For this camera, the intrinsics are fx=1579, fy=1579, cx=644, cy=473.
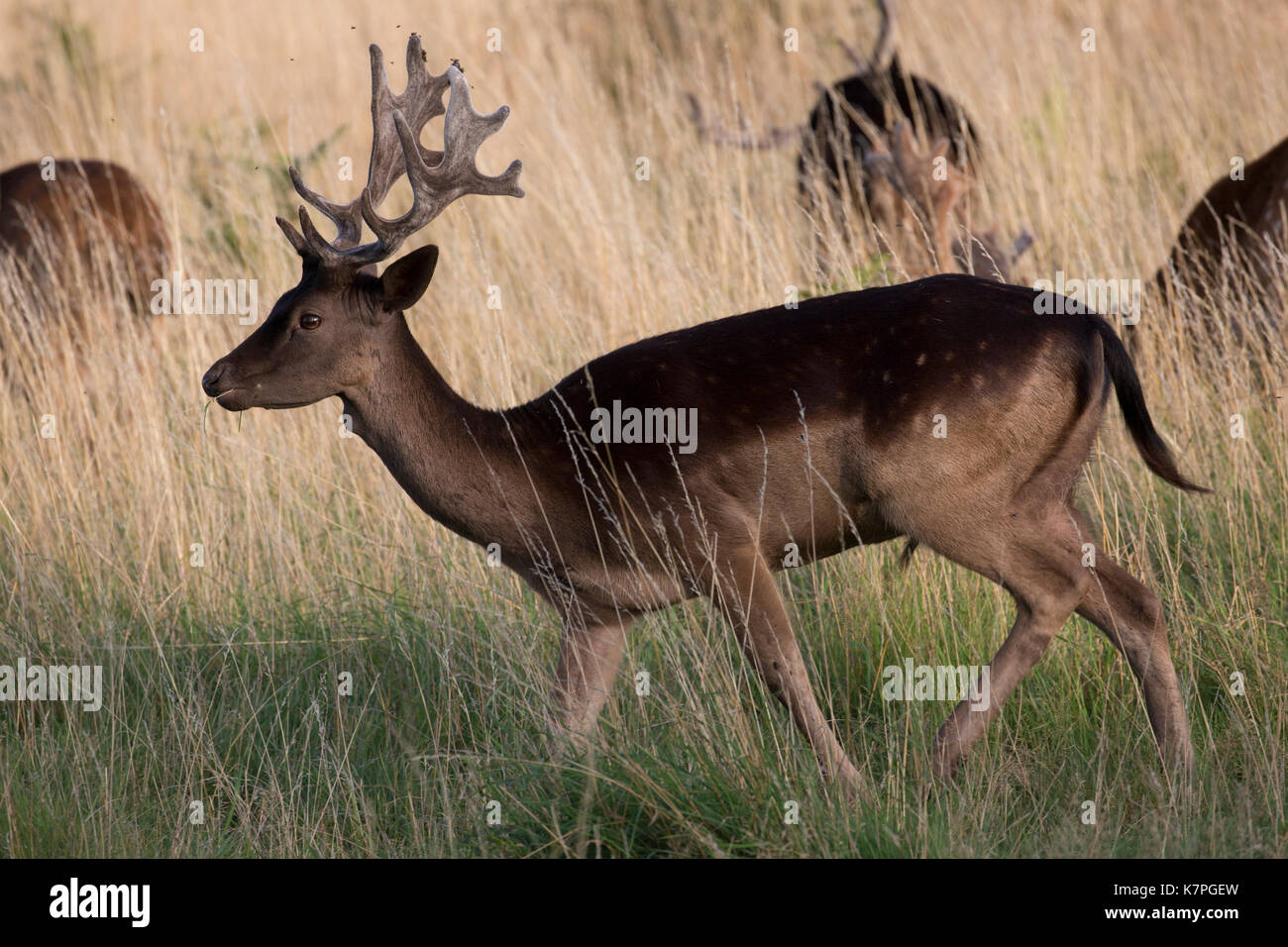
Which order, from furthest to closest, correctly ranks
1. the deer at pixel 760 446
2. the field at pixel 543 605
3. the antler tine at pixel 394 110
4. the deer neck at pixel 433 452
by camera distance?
1. the antler tine at pixel 394 110
2. the deer neck at pixel 433 452
3. the deer at pixel 760 446
4. the field at pixel 543 605

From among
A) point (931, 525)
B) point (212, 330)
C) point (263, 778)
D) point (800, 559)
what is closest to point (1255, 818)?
point (931, 525)

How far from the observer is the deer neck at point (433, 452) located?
4.77 metres

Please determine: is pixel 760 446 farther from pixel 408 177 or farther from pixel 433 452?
pixel 408 177

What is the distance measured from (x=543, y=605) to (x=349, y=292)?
1512 mm

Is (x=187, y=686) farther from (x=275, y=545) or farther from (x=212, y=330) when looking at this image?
(x=212, y=330)

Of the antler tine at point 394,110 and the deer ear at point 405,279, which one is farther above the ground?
the antler tine at point 394,110

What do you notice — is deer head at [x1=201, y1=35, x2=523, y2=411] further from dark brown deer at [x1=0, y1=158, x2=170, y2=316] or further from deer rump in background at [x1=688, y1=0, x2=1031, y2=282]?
dark brown deer at [x1=0, y1=158, x2=170, y2=316]

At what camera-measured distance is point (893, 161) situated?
7660mm

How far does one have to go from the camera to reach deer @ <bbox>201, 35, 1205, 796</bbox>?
14.9 ft

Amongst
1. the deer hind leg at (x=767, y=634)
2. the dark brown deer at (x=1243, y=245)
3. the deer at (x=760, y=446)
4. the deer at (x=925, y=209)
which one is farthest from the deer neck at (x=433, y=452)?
the dark brown deer at (x=1243, y=245)

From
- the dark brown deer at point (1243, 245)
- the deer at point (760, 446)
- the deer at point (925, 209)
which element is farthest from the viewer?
the deer at point (925, 209)

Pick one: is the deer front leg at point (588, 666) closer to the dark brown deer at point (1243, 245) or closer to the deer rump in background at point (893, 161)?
the deer rump in background at point (893, 161)

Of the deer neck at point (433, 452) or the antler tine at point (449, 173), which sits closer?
the antler tine at point (449, 173)

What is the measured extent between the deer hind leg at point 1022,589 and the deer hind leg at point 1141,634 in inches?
3.5
